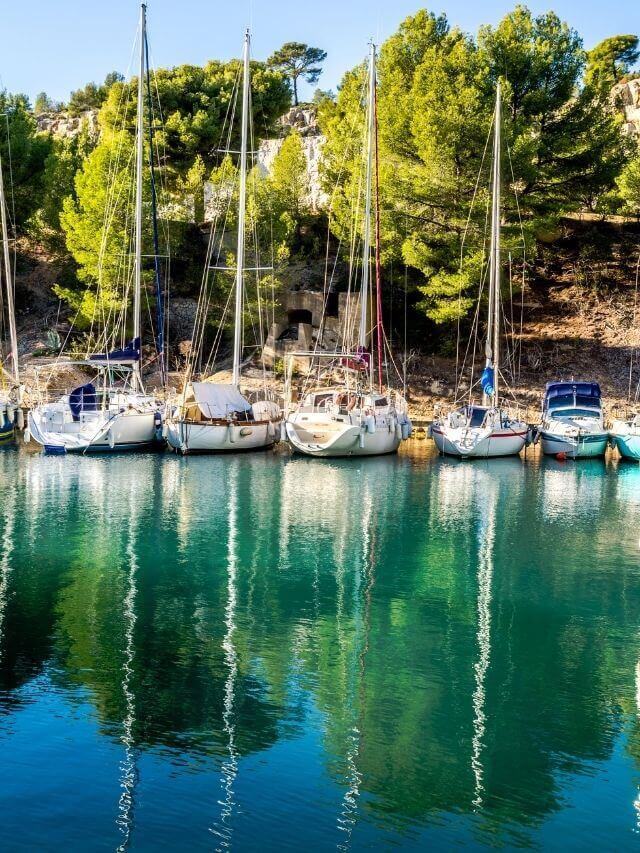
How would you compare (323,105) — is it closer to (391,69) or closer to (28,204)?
(391,69)

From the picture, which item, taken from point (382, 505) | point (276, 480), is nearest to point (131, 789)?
point (382, 505)

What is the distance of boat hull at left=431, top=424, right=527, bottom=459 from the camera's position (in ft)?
117

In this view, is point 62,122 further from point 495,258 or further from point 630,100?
point 495,258

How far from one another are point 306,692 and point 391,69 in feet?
134

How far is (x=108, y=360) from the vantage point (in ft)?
121

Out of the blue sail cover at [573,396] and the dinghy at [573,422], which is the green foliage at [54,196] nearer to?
the blue sail cover at [573,396]

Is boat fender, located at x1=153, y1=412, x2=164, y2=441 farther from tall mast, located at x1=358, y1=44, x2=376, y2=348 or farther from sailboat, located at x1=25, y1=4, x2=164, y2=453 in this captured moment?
tall mast, located at x1=358, y1=44, x2=376, y2=348

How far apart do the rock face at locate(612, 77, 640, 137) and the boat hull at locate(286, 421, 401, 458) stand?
45.0 meters

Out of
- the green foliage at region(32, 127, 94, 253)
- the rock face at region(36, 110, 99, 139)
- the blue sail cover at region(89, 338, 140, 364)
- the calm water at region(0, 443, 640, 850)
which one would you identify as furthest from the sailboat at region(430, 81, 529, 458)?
the rock face at region(36, 110, 99, 139)

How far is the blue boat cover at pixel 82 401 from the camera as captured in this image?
35875 millimetres

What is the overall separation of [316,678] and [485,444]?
23315 mm

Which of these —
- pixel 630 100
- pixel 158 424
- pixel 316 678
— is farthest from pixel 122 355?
pixel 630 100

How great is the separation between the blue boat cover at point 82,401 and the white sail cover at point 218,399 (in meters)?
3.85

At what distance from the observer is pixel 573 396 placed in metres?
38.0
